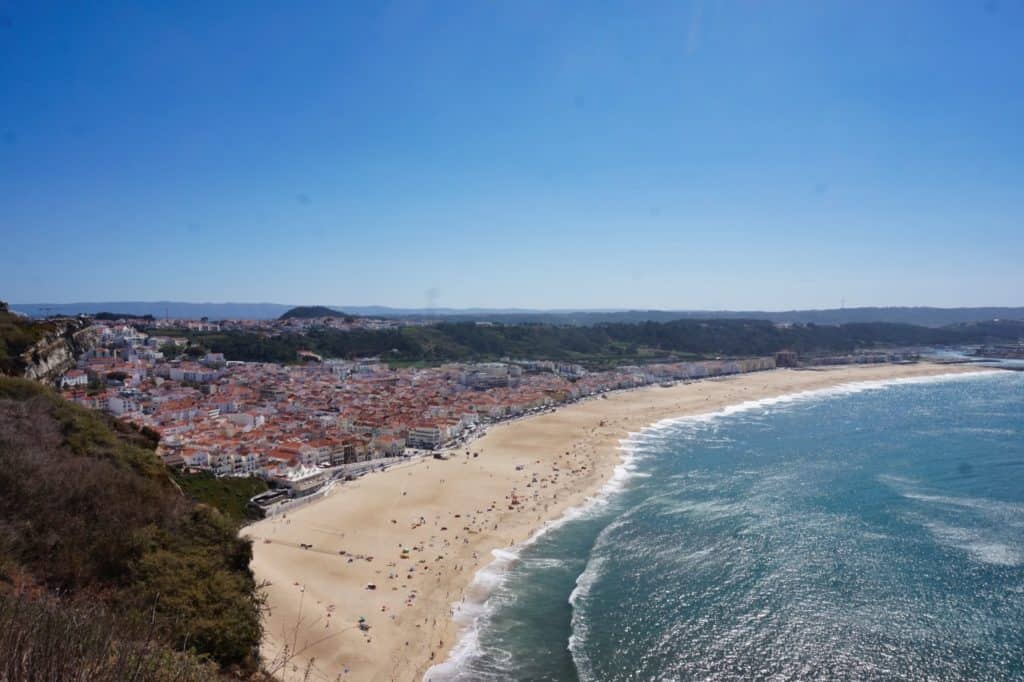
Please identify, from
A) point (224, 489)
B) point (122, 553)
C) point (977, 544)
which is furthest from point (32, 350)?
point (977, 544)

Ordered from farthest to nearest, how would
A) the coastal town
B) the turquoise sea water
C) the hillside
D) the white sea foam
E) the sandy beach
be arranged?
the coastal town < the white sea foam < the sandy beach < the turquoise sea water < the hillside

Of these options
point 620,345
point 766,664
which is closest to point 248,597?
point 766,664

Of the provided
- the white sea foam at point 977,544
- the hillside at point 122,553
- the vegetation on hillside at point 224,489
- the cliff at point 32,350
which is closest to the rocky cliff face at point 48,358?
the cliff at point 32,350

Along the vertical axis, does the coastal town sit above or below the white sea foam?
above

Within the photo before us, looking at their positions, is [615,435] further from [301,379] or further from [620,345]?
[620,345]

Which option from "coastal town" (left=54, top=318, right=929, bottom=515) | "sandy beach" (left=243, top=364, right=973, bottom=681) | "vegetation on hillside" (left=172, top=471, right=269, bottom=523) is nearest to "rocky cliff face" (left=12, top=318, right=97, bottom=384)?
"coastal town" (left=54, top=318, right=929, bottom=515)

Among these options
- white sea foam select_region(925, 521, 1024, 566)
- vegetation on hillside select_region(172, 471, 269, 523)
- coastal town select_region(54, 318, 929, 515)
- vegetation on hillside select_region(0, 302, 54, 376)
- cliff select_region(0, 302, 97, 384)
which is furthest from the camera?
coastal town select_region(54, 318, 929, 515)

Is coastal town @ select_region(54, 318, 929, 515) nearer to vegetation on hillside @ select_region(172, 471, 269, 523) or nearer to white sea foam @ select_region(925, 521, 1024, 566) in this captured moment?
vegetation on hillside @ select_region(172, 471, 269, 523)
